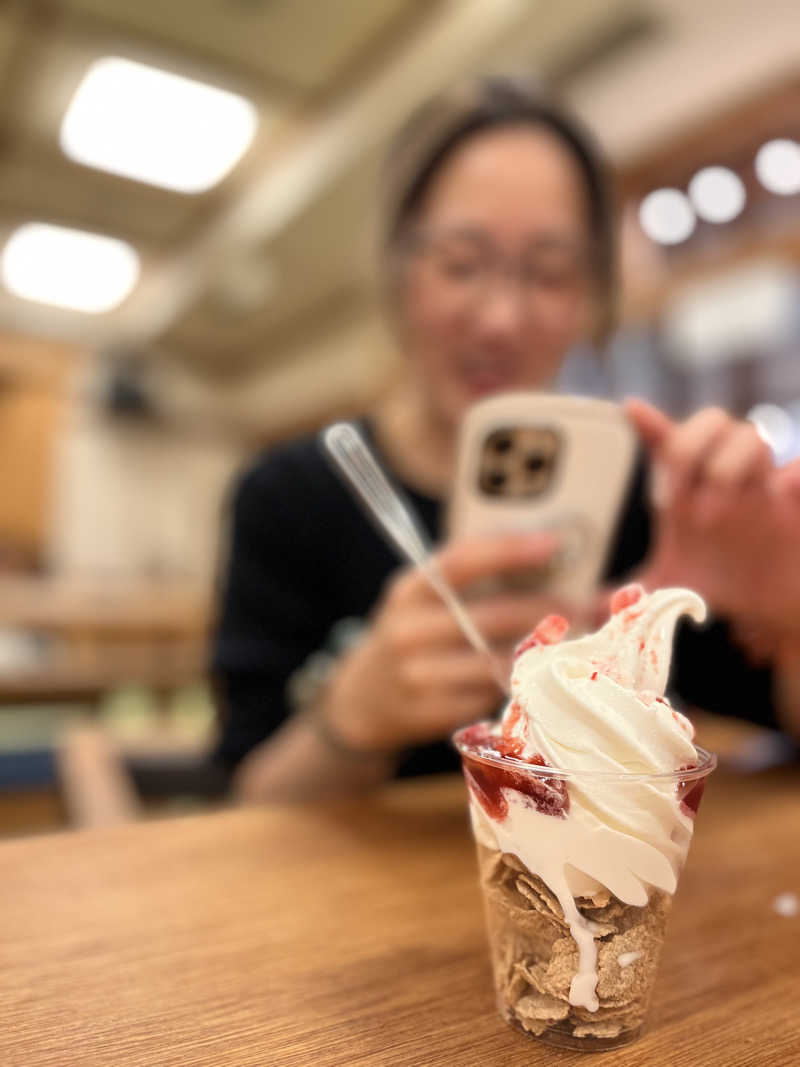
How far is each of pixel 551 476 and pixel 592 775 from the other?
0.41 metres

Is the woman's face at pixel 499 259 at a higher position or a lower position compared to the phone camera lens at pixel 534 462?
higher

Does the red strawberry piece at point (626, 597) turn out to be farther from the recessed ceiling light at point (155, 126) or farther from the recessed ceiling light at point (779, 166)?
the recessed ceiling light at point (155, 126)

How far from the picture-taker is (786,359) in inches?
136

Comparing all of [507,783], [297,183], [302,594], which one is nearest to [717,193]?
[297,183]

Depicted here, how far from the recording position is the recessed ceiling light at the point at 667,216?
3619 millimetres

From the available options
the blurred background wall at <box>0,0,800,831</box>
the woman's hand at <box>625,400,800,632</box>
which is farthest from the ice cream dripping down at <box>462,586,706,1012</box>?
the blurred background wall at <box>0,0,800,831</box>

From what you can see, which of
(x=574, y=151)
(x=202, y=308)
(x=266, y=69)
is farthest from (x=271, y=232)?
(x=574, y=151)

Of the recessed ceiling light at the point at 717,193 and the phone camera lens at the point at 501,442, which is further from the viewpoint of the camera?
the recessed ceiling light at the point at 717,193

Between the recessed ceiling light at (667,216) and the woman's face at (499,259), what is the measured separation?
2.77m

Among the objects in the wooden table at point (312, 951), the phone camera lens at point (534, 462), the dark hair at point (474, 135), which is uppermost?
→ the dark hair at point (474, 135)

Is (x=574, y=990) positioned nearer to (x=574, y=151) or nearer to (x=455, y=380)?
(x=455, y=380)

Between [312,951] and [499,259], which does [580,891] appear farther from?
[499,259]

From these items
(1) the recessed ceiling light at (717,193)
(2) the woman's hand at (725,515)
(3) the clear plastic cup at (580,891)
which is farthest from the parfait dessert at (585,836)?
(1) the recessed ceiling light at (717,193)

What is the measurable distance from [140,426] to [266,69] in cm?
528
